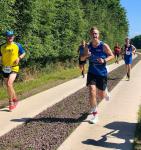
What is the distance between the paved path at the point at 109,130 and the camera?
26.9ft

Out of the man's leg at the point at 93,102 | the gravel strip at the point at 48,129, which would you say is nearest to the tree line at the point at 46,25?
the gravel strip at the point at 48,129

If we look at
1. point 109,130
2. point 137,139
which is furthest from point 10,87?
point 137,139

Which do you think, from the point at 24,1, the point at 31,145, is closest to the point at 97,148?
the point at 31,145

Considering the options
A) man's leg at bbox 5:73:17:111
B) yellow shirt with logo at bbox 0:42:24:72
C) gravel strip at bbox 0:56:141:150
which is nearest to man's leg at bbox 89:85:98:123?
gravel strip at bbox 0:56:141:150

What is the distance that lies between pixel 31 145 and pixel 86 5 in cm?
3133

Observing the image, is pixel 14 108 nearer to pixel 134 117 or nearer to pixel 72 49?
pixel 134 117

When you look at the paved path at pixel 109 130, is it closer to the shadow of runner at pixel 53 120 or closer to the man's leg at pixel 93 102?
the man's leg at pixel 93 102

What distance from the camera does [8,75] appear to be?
11.6 m

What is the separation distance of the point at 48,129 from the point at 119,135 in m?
1.41

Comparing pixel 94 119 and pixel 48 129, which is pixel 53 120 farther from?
pixel 48 129

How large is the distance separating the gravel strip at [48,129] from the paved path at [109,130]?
22cm

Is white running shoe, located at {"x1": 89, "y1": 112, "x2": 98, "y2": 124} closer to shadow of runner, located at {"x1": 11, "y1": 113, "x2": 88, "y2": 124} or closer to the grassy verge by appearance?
shadow of runner, located at {"x1": 11, "y1": 113, "x2": 88, "y2": 124}

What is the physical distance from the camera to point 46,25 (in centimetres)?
2303

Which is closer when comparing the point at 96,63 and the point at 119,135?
the point at 119,135
